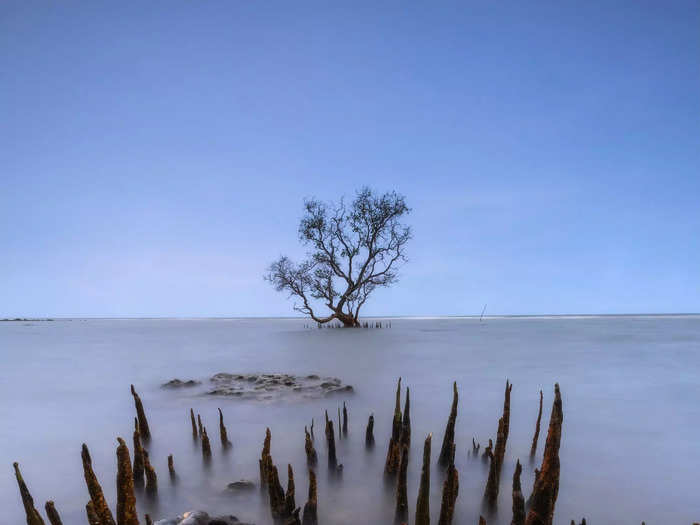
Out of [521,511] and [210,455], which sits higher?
[521,511]

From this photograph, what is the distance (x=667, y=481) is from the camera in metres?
4.09

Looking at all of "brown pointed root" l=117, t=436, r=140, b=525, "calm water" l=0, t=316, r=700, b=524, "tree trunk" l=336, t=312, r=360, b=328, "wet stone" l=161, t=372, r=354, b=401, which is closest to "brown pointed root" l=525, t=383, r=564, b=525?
"calm water" l=0, t=316, r=700, b=524

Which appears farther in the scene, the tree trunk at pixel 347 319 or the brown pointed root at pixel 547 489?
the tree trunk at pixel 347 319

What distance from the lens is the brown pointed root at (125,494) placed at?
207cm

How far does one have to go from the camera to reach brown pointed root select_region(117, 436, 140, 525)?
2072 mm

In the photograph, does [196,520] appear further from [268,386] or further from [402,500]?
[268,386]

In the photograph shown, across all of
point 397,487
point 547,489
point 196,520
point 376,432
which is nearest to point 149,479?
point 196,520

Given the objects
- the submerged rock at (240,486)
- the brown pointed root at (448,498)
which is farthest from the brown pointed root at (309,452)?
the brown pointed root at (448,498)

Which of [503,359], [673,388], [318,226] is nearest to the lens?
[673,388]

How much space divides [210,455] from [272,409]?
219 cm

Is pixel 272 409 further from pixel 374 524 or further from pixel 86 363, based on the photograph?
pixel 86 363

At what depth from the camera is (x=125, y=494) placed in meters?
2.08

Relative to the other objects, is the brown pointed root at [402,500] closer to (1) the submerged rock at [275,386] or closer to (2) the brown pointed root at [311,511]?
(2) the brown pointed root at [311,511]

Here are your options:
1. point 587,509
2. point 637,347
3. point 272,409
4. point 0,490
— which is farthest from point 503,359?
point 0,490
